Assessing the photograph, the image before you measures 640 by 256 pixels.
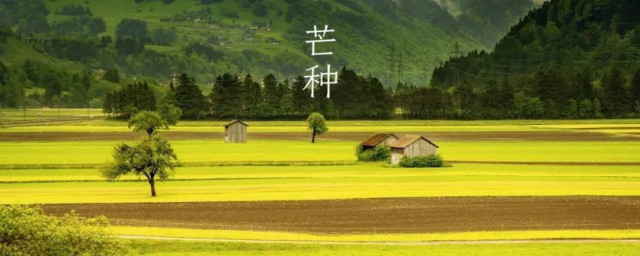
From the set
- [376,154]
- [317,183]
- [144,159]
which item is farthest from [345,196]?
[376,154]

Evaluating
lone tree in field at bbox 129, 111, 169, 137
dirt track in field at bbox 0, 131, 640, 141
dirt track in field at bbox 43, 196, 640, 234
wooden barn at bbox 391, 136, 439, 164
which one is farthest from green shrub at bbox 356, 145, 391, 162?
lone tree in field at bbox 129, 111, 169, 137

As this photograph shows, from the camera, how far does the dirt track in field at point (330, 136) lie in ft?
460

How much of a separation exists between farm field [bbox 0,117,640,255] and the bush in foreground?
10.5 meters

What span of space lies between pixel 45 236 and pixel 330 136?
388 feet

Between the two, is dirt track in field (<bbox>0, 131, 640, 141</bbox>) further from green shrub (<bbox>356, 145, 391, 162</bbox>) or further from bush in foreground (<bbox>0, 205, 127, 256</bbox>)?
bush in foreground (<bbox>0, 205, 127, 256</bbox>)

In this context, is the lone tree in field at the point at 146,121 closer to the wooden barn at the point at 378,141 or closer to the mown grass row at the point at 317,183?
the wooden barn at the point at 378,141

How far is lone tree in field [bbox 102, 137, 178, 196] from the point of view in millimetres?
71812

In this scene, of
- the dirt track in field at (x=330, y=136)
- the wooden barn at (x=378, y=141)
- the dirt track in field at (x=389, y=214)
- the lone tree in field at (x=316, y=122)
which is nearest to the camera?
the dirt track in field at (x=389, y=214)

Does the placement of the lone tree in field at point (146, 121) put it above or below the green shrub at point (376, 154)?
above

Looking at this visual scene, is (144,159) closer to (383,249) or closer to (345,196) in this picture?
(345,196)

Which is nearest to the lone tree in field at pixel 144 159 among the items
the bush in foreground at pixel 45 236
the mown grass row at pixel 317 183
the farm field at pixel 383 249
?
the mown grass row at pixel 317 183

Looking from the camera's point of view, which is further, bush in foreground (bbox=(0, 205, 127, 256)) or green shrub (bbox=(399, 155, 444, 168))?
green shrub (bbox=(399, 155, 444, 168))

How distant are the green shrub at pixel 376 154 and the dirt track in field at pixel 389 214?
122 feet

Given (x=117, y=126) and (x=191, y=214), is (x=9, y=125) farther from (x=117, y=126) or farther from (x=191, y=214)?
(x=191, y=214)
